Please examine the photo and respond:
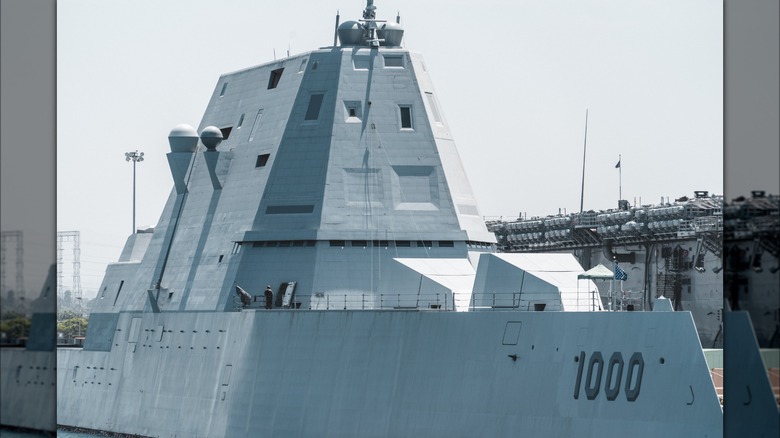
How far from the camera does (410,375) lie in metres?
29.9

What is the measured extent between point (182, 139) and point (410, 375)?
583 inches

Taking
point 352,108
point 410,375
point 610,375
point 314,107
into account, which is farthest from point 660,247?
point 610,375

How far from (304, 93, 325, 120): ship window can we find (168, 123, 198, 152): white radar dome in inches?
240

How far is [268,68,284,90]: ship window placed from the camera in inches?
1543

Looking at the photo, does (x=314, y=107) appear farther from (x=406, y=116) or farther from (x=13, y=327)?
(x=13, y=327)

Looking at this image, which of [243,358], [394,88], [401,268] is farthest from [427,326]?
[394,88]

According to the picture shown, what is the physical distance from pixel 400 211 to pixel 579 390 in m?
11.1

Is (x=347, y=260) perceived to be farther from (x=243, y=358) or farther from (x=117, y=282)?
(x=117, y=282)

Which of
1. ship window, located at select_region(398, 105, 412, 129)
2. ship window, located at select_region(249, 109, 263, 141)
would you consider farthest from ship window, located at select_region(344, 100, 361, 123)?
ship window, located at select_region(249, 109, 263, 141)

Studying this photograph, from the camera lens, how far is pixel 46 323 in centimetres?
761

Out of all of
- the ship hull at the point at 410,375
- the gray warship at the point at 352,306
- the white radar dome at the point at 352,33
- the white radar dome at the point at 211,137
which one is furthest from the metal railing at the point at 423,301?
the white radar dome at the point at 352,33

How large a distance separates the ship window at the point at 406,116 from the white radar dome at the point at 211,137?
632 cm

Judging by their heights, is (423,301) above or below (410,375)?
above

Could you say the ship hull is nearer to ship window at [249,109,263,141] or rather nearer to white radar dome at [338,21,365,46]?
ship window at [249,109,263,141]
